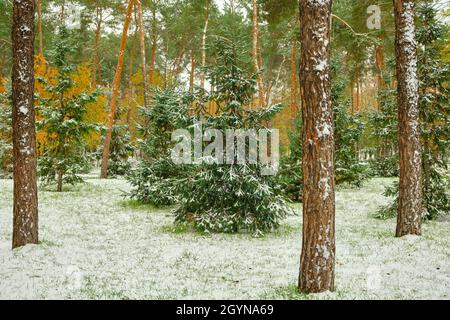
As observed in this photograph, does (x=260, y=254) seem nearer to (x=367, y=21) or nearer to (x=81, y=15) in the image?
(x=367, y=21)

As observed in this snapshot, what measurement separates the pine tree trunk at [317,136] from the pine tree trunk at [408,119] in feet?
17.0

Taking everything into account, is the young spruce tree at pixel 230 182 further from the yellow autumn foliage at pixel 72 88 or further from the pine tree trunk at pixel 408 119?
the yellow autumn foliage at pixel 72 88

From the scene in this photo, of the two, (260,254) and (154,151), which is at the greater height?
(154,151)

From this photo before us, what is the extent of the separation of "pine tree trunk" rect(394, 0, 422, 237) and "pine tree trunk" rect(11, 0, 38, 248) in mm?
9067

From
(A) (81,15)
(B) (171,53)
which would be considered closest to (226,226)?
(A) (81,15)

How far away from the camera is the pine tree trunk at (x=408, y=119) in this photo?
10625 mm

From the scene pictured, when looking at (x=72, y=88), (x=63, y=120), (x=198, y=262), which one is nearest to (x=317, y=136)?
(x=198, y=262)

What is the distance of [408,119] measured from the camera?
423 inches

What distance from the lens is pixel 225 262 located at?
9.25 meters

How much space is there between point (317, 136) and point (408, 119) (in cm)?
556

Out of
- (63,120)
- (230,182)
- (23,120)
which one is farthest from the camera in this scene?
(63,120)

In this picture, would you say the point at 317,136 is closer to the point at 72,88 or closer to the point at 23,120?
the point at 23,120

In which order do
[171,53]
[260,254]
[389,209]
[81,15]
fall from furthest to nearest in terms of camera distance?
[171,53] < [81,15] < [389,209] < [260,254]

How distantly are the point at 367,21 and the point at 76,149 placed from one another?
18.2m
